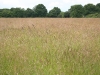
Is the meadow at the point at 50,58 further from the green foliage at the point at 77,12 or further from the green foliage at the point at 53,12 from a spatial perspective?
the green foliage at the point at 53,12

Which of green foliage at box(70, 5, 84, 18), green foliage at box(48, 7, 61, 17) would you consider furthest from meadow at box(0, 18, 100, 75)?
green foliage at box(48, 7, 61, 17)

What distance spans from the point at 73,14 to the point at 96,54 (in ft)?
131

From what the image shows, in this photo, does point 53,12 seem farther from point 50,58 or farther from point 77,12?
point 50,58

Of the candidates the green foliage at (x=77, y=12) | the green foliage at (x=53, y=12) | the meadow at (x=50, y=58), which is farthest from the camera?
the green foliage at (x=53, y=12)

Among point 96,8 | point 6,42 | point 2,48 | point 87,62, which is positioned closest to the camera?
point 87,62

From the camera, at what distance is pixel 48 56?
3.30 m

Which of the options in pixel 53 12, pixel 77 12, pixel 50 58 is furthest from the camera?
pixel 53 12

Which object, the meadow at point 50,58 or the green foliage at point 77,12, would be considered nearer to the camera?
the meadow at point 50,58

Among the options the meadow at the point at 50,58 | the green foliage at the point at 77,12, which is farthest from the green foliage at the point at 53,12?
the meadow at the point at 50,58

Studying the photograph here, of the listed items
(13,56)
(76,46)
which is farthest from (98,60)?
(13,56)

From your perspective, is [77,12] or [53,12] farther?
[53,12]

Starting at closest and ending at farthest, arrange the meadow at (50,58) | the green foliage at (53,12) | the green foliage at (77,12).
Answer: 1. the meadow at (50,58)
2. the green foliage at (77,12)
3. the green foliage at (53,12)

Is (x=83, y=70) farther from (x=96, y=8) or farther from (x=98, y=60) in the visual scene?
(x=96, y=8)

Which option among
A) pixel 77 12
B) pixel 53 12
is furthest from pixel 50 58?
pixel 53 12
